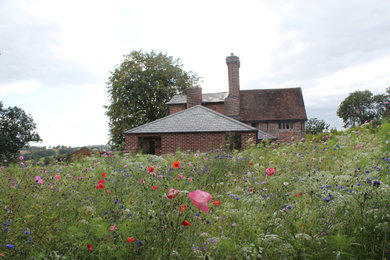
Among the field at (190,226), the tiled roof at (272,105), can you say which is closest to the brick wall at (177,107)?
the tiled roof at (272,105)

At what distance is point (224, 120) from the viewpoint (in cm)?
2050

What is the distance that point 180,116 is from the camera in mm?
21891

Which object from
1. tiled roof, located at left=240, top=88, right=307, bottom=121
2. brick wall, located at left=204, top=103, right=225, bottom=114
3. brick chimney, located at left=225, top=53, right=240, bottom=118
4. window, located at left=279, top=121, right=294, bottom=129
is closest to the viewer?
brick chimney, located at left=225, top=53, right=240, bottom=118

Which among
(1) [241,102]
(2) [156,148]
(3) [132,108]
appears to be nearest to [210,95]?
(1) [241,102]

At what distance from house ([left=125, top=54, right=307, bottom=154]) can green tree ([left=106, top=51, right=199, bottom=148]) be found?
3.70 m

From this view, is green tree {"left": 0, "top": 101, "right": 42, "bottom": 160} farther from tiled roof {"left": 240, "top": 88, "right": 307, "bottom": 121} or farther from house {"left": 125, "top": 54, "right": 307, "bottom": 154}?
tiled roof {"left": 240, "top": 88, "right": 307, "bottom": 121}

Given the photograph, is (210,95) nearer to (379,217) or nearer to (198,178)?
(198,178)

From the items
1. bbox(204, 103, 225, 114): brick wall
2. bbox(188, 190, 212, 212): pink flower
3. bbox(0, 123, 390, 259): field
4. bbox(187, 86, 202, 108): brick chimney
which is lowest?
bbox(0, 123, 390, 259): field

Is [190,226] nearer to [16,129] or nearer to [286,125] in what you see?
[286,125]

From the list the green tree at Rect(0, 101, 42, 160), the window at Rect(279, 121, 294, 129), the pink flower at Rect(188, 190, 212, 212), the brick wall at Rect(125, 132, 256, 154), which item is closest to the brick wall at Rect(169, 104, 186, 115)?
the brick wall at Rect(125, 132, 256, 154)

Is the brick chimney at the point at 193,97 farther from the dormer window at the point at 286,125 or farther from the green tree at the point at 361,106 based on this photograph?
the green tree at the point at 361,106

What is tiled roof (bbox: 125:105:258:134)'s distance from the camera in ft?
65.1

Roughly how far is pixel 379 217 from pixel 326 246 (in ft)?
2.34

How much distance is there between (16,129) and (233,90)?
25992 mm
